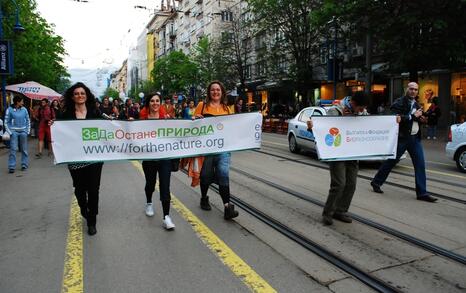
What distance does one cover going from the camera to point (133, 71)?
135875 mm

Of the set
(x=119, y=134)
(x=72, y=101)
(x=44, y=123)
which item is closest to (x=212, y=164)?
(x=119, y=134)

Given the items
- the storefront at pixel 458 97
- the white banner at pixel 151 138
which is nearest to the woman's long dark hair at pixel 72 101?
the white banner at pixel 151 138

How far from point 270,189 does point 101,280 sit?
4305 mm

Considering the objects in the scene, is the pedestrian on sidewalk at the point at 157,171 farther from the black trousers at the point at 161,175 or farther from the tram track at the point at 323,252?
the tram track at the point at 323,252

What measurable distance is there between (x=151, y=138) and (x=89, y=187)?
1.02 metres

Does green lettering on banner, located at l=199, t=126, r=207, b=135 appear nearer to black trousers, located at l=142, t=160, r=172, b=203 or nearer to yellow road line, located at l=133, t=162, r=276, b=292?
black trousers, located at l=142, t=160, r=172, b=203

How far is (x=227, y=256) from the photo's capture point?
4.29 metres

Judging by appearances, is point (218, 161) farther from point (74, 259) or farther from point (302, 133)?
point (302, 133)

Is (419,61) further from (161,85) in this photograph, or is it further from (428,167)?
(161,85)

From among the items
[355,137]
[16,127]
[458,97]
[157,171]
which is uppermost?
[458,97]

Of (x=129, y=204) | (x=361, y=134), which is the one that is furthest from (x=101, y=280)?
(x=361, y=134)

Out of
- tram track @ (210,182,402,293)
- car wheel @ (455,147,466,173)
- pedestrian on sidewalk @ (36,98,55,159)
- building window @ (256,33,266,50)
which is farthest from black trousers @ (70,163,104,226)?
building window @ (256,33,266,50)

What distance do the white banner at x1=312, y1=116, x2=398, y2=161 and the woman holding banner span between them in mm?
1289

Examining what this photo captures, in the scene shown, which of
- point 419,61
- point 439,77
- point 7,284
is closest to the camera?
point 7,284
